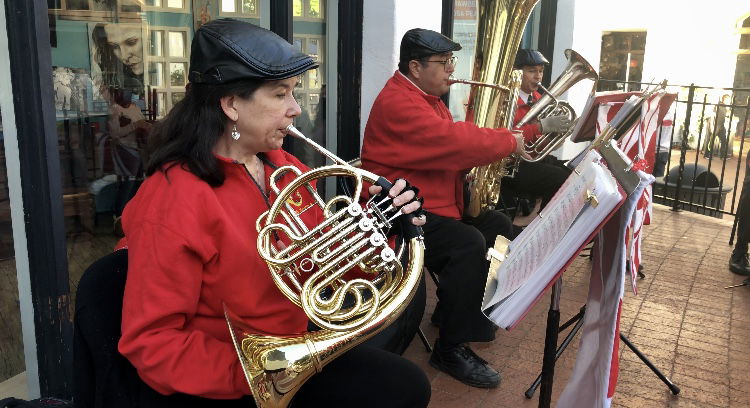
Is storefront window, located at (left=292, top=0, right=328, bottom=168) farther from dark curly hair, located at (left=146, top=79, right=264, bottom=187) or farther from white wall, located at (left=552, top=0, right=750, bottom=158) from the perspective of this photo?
white wall, located at (left=552, top=0, right=750, bottom=158)

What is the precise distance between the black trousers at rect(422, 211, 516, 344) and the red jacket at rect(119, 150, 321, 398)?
4.98 feet

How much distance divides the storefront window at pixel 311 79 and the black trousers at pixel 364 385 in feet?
8.25

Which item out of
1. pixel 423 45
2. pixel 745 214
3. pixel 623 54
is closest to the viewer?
pixel 423 45

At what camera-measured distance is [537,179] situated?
16.6 feet

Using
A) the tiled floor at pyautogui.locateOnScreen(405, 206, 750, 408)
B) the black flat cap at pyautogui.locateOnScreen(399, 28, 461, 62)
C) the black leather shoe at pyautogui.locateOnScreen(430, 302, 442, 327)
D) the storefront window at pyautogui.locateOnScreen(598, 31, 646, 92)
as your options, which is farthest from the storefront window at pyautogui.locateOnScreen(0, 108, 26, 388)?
the storefront window at pyautogui.locateOnScreen(598, 31, 646, 92)

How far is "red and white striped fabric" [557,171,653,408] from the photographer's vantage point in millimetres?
1692

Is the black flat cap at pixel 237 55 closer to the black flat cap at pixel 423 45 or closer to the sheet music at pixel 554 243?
the sheet music at pixel 554 243

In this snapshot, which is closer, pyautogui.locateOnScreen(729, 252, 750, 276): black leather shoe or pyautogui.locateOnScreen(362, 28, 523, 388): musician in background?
pyautogui.locateOnScreen(362, 28, 523, 388): musician in background

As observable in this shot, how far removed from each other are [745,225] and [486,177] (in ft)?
8.33

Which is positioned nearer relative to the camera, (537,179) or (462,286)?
(462,286)

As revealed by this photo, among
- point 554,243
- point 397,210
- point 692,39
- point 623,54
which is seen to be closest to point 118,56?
point 397,210

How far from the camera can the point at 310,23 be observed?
4.18 meters

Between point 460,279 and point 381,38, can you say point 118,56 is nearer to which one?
point 381,38

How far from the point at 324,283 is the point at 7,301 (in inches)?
63.2
